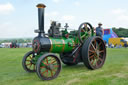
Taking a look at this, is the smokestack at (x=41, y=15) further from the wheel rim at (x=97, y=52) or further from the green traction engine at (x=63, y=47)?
the wheel rim at (x=97, y=52)

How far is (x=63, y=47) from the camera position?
4.98m

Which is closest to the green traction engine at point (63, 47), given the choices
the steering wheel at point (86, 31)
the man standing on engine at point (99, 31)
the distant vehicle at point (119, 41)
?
the steering wheel at point (86, 31)

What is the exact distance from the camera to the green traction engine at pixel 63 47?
4387 mm

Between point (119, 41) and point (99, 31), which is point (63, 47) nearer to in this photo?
point (99, 31)

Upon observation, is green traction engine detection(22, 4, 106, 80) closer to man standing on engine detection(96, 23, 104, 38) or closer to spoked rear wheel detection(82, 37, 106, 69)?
spoked rear wheel detection(82, 37, 106, 69)

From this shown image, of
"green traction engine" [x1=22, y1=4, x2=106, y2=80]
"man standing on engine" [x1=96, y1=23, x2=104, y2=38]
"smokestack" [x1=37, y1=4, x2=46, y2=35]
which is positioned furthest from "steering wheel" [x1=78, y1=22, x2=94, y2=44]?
"smokestack" [x1=37, y1=4, x2=46, y2=35]

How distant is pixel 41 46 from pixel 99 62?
95.5 inches

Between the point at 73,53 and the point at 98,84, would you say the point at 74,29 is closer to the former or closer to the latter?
the point at 73,53

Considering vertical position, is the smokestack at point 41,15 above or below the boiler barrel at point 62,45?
above

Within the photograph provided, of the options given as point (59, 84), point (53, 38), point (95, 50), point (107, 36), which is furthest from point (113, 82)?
point (107, 36)

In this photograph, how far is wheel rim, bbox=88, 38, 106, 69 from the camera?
5.21 metres

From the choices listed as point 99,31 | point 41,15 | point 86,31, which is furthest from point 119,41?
point 41,15

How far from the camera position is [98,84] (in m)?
3.34

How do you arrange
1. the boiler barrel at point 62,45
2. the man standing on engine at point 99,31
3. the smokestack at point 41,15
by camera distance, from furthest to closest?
the man standing on engine at point 99,31 → the boiler barrel at point 62,45 → the smokestack at point 41,15
